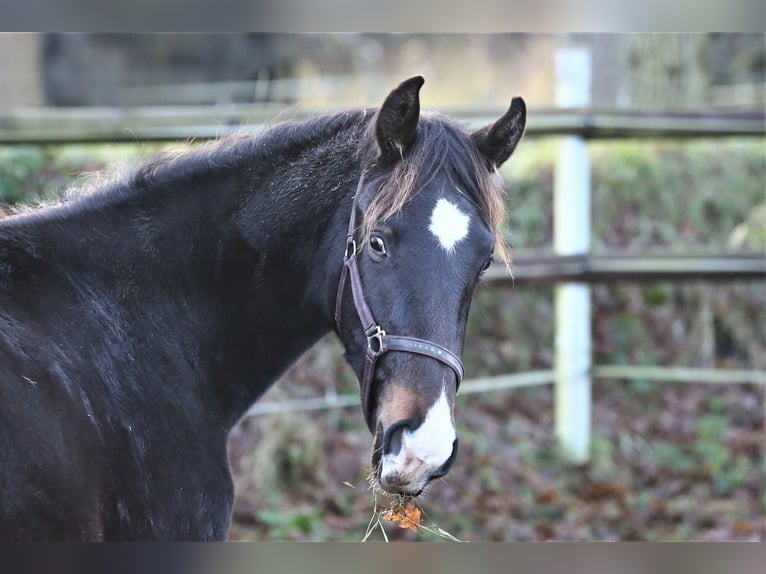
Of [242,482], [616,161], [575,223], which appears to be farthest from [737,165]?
[242,482]

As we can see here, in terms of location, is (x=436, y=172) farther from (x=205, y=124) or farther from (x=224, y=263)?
(x=205, y=124)

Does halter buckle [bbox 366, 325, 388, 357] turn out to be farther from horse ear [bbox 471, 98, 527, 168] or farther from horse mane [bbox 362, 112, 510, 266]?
horse ear [bbox 471, 98, 527, 168]

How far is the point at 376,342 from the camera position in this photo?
2.40 meters

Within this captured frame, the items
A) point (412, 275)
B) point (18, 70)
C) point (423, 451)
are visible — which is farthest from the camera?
point (18, 70)

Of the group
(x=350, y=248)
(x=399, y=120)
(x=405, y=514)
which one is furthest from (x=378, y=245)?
(x=405, y=514)

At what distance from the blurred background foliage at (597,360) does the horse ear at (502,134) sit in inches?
76.9

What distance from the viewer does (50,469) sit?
2072mm

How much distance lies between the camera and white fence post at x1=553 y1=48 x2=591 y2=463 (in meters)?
6.05

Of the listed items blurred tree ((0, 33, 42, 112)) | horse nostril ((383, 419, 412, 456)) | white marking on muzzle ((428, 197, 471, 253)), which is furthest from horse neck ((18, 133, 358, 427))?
blurred tree ((0, 33, 42, 112))

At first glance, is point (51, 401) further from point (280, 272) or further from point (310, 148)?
point (310, 148)

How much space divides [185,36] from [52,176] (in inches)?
271

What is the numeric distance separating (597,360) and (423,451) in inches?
213

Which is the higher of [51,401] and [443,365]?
[443,365]

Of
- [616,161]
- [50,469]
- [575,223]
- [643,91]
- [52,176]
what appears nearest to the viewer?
[50,469]
